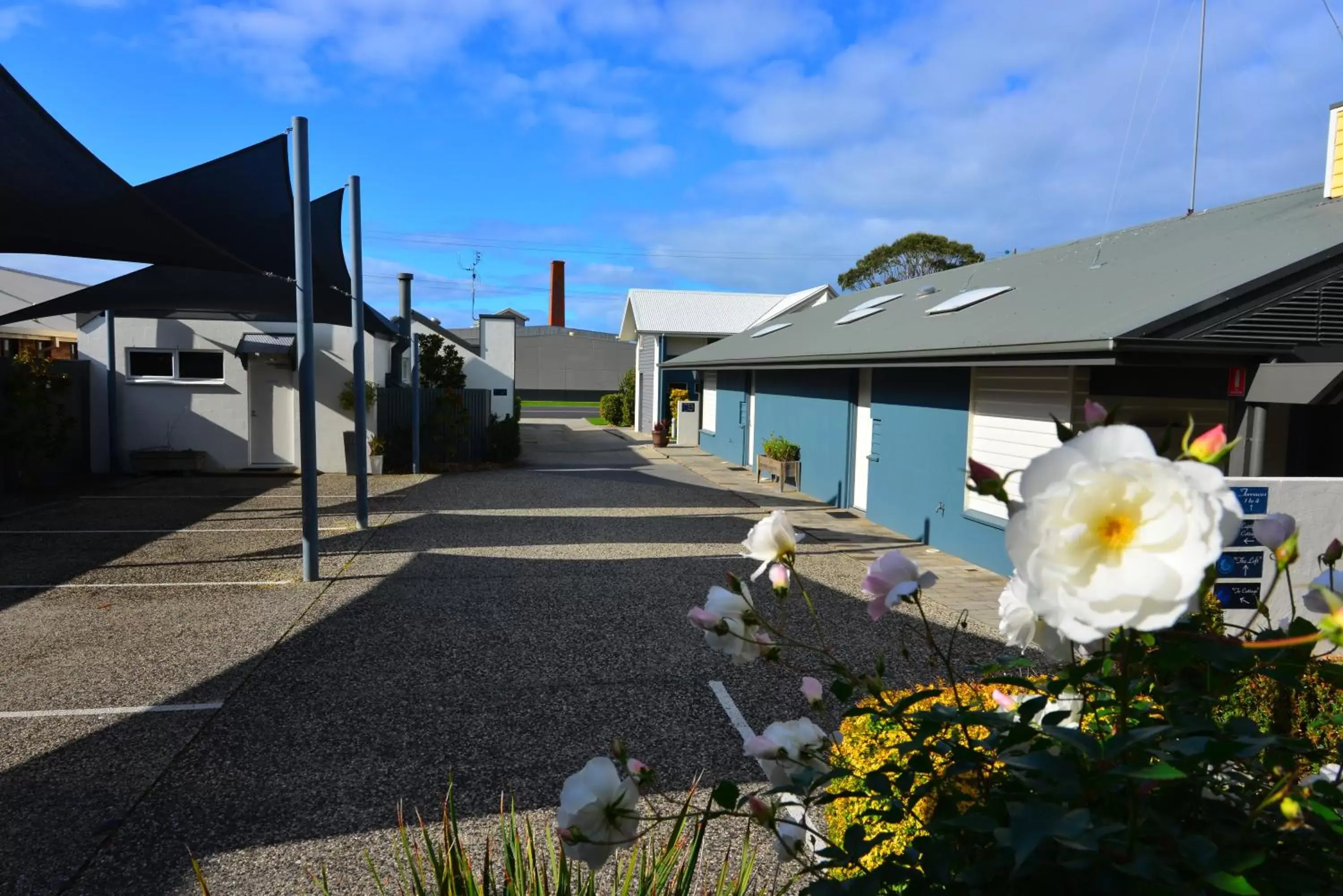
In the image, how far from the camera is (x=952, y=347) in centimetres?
891

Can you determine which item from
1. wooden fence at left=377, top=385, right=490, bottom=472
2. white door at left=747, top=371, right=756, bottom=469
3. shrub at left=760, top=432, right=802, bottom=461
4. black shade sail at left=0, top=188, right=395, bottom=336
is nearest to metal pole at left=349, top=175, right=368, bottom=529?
black shade sail at left=0, top=188, right=395, bottom=336

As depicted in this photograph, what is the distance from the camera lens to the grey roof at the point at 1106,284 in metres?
7.12

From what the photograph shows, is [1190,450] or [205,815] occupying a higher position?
[1190,450]

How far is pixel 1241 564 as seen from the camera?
18.4ft

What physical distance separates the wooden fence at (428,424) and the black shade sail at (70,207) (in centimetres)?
833

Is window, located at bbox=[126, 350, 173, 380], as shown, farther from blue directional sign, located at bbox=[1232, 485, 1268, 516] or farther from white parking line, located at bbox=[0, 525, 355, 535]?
blue directional sign, located at bbox=[1232, 485, 1268, 516]

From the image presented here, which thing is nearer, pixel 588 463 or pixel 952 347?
pixel 952 347

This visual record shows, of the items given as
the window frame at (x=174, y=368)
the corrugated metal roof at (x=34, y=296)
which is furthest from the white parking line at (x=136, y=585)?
the corrugated metal roof at (x=34, y=296)

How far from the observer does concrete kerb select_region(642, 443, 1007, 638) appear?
8.02 meters

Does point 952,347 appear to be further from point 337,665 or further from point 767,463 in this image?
point 767,463

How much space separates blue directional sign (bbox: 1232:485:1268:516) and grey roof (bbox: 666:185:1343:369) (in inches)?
54.9

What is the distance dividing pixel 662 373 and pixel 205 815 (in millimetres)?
23950

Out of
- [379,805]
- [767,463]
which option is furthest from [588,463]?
[379,805]

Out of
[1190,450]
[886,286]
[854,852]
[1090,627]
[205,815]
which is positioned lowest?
[205,815]
